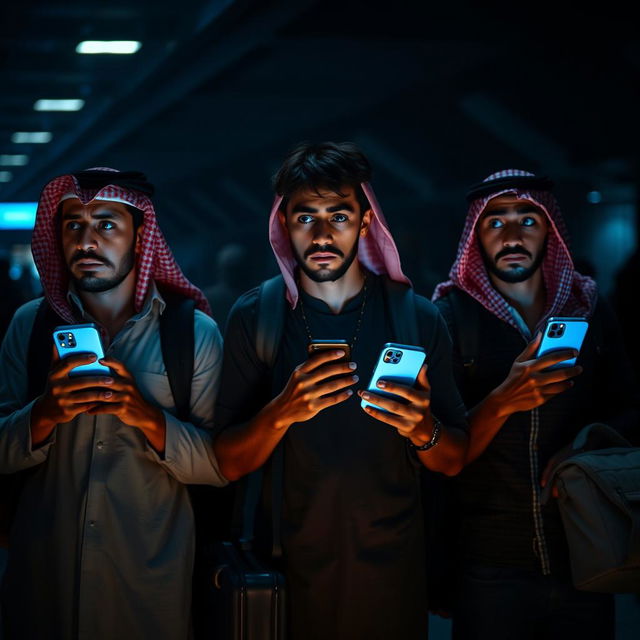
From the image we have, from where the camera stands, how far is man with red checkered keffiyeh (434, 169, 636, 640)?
108 inches

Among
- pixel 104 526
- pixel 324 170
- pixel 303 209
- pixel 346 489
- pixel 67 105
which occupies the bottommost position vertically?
pixel 104 526

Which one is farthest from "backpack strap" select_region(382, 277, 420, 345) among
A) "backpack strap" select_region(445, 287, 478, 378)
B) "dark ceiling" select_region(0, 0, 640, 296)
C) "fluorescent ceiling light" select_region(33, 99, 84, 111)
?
"fluorescent ceiling light" select_region(33, 99, 84, 111)

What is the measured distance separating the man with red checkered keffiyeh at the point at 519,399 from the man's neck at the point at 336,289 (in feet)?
1.35

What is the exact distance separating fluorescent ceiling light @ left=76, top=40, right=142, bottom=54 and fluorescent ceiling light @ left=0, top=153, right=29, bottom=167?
1.45m

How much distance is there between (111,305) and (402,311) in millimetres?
942

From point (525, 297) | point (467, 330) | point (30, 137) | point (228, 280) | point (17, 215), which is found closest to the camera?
point (467, 330)

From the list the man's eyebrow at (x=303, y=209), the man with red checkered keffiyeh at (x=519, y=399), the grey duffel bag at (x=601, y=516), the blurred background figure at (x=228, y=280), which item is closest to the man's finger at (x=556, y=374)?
the man with red checkered keffiyeh at (x=519, y=399)

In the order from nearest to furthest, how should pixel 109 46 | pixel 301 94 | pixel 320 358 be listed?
1. pixel 320 358
2. pixel 109 46
3. pixel 301 94

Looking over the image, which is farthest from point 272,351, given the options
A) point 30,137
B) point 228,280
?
point 30,137

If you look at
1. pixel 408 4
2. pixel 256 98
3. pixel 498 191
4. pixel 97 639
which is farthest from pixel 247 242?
pixel 97 639

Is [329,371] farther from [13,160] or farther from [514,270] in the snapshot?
[13,160]

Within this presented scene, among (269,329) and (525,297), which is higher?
(525,297)

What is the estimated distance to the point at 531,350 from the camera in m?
2.71

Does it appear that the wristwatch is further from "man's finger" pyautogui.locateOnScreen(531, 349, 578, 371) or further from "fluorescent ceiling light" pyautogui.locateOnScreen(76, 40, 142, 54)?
"fluorescent ceiling light" pyautogui.locateOnScreen(76, 40, 142, 54)
